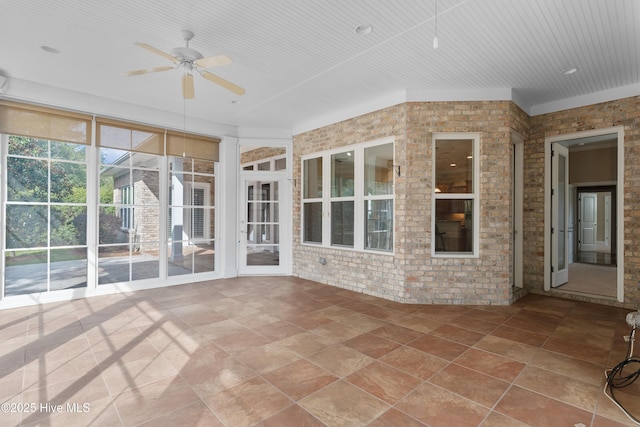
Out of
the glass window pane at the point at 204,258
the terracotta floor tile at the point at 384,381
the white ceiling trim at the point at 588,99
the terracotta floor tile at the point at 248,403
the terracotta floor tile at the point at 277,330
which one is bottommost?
the terracotta floor tile at the point at 384,381

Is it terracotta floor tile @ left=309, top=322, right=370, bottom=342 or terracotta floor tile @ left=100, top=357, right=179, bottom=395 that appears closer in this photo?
terracotta floor tile @ left=100, top=357, right=179, bottom=395

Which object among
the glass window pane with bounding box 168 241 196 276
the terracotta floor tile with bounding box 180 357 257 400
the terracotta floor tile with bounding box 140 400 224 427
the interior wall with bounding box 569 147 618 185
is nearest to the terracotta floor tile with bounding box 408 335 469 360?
the terracotta floor tile with bounding box 180 357 257 400

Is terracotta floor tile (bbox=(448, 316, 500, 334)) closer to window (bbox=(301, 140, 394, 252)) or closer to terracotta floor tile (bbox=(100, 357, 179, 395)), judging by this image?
window (bbox=(301, 140, 394, 252))

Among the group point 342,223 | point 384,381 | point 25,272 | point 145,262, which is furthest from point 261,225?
point 384,381

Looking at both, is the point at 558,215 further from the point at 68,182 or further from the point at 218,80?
the point at 68,182

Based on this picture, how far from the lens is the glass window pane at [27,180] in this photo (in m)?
4.38

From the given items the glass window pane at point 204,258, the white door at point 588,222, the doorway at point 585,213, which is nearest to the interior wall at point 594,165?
the doorway at point 585,213

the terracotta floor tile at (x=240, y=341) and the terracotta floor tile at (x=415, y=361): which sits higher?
the terracotta floor tile at (x=240, y=341)

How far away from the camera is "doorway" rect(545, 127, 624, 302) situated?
4.96 metres

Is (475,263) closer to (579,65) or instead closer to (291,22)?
(579,65)

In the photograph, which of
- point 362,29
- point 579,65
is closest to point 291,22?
point 362,29

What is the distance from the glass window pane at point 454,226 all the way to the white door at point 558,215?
5.50 feet

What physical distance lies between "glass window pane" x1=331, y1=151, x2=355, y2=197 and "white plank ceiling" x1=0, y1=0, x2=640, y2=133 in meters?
1.08

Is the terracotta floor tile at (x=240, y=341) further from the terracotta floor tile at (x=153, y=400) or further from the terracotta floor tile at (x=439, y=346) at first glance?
the terracotta floor tile at (x=439, y=346)
